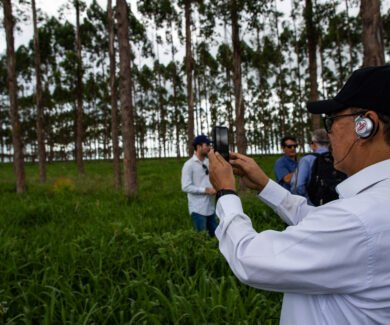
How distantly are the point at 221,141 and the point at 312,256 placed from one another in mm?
806

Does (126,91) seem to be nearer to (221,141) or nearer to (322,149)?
(322,149)

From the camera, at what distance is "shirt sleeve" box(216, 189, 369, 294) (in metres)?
0.90

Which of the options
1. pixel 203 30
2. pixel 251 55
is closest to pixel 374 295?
pixel 203 30

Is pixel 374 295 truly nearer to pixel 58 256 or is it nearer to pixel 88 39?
pixel 58 256

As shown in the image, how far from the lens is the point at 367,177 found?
1.04 m

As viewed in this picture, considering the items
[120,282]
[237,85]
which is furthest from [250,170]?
[237,85]

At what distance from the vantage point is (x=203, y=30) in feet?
49.1

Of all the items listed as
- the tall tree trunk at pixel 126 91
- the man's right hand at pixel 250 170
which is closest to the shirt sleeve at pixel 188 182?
the man's right hand at pixel 250 170

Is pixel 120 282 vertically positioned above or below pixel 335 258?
below

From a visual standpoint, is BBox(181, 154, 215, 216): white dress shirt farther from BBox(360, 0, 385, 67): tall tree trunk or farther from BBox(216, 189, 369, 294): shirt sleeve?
BBox(216, 189, 369, 294): shirt sleeve

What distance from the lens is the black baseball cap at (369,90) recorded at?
103cm

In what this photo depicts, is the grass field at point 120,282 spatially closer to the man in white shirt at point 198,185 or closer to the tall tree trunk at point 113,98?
the man in white shirt at point 198,185

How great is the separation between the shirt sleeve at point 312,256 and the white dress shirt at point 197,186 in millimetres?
3963

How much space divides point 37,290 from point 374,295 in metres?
3.18
